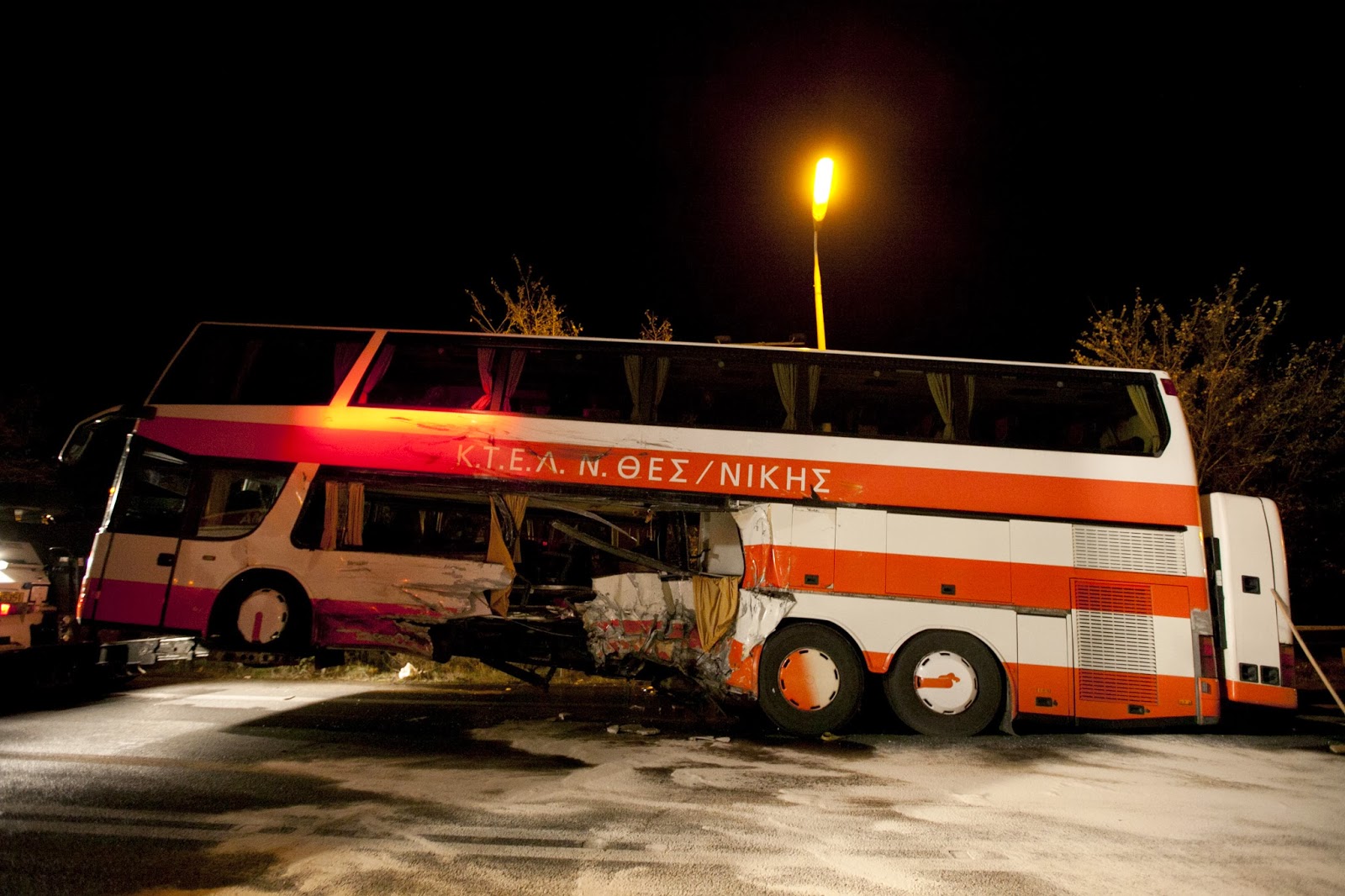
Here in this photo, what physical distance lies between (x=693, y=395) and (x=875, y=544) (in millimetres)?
2432

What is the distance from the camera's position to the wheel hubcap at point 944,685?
22.6ft

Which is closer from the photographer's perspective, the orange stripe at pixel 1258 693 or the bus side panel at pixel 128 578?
the orange stripe at pixel 1258 693

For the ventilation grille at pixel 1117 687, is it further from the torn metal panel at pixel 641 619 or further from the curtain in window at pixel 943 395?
the torn metal panel at pixel 641 619

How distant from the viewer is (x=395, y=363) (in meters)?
7.68

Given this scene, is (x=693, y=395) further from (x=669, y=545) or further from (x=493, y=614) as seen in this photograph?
(x=493, y=614)

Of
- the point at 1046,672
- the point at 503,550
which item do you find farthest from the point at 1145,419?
the point at 503,550

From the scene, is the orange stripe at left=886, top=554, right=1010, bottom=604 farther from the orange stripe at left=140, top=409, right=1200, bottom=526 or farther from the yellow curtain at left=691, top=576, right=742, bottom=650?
the yellow curtain at left=691, top=576, right=742, bottom=650

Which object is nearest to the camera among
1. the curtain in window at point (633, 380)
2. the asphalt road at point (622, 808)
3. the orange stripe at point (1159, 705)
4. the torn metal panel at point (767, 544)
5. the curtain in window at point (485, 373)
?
the asphalt road at point (622, 808)

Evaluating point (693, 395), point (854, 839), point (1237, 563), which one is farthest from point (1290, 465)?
point (854, 839)

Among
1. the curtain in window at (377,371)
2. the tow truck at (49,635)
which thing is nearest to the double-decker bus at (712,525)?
the curtain in window at (377,371)

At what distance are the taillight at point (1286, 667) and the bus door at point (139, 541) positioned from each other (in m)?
11.3

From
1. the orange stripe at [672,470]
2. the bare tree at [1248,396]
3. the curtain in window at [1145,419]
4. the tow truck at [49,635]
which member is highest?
the bare tree at [1248,396]

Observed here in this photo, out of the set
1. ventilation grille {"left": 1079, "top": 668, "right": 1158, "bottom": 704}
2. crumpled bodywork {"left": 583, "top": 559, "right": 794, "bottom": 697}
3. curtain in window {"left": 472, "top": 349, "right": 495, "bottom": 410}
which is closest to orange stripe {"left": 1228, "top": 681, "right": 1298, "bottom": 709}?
ventilation grille {"left": 1079, "top": 668, "right": 1158, "bottom": 704}

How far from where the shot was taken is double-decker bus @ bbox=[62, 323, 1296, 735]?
6.91m
